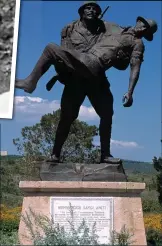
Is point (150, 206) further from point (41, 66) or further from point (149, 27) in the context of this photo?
point (41, 66)

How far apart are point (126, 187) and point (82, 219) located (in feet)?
1.91

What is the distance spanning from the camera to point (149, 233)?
8969 mm

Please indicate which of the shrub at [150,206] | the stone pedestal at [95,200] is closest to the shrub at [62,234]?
the stone pedestal at [95,200]

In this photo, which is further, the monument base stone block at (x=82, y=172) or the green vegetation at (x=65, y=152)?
the green vegetation at (x=65, y=152)

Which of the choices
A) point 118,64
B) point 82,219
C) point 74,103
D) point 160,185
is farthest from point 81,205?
point 160,185

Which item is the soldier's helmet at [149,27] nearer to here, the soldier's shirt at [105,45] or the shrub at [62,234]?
the soldier's shirt at [105,45]

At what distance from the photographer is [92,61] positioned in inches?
245

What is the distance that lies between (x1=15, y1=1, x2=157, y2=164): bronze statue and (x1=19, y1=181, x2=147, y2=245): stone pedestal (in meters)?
0.47

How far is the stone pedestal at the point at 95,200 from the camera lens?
5.94 meters

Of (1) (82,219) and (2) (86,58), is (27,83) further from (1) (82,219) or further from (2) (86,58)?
(1) (82,219)

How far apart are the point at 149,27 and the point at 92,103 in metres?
1.11

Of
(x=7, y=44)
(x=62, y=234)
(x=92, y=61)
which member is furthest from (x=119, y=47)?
(x=7, y=44)

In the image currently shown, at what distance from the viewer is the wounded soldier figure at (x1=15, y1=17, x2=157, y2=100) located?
6223mm

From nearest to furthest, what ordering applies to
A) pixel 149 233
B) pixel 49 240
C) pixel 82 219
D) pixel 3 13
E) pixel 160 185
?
pixel 49 240 < pixel 82 219 < pixel 149 233 < pixel 3 13 < pixel 160 185
